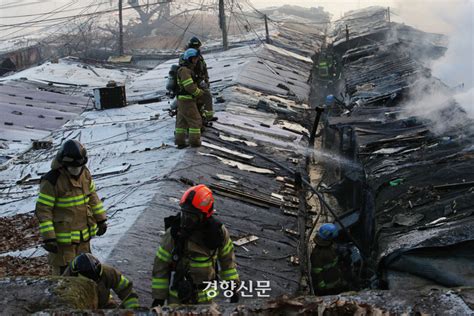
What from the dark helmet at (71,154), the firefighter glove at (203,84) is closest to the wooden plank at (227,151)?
the firefighter glove at (203,84)

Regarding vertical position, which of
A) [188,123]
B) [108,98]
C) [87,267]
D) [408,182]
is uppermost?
[87,267]

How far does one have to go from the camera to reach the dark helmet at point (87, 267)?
17.9ft

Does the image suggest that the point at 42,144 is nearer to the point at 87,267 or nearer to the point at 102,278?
the point at 102,278

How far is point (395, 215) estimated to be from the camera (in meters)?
8.28

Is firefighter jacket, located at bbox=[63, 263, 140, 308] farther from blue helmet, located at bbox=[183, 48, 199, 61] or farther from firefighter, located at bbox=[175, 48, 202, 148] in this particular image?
blue helmet, located at bbox=[183, 48, 199, 61]

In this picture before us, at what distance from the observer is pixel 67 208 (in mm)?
6500

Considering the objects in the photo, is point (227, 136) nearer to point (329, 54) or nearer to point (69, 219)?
point (69, 219)

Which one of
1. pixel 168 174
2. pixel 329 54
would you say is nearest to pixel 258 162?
pixel 168 174

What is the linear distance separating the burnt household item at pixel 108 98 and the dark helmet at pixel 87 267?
13.0 metres

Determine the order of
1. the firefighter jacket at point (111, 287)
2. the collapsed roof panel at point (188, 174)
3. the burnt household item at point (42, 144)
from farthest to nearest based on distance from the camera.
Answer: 1. the burnt household item at point (42, 144)
2. the collapsed roof panel at point (188, 174)
3. the firefighter jacket at point (111, 287)

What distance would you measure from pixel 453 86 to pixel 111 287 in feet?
45.6

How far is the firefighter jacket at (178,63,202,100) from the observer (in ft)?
35.4

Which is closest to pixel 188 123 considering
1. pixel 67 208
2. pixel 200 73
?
pixel 200 73

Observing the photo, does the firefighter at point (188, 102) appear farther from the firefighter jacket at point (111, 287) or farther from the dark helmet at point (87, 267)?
the dark helmet at point (87, 267)
